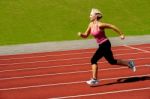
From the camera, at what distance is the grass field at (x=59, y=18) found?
784 inches

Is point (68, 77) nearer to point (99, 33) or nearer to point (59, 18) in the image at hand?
point (99, 33)

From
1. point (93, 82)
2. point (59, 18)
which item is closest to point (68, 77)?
point (93, 82)

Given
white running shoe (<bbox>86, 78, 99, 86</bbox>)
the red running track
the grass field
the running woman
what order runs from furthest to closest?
the grass field, white running shoe (<bbox>86, 78, 99, 86</bbox>), the running woman, the red running track

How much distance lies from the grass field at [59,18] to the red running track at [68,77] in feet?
17.0

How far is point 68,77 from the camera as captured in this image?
32.7 feet

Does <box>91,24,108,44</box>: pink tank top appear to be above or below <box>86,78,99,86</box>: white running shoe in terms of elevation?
above

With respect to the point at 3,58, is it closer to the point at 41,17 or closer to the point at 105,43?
the point at 105,43

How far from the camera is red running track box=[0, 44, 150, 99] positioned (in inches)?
319

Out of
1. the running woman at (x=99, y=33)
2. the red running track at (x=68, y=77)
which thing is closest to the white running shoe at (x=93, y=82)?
the running woman at (x=99, y=33)

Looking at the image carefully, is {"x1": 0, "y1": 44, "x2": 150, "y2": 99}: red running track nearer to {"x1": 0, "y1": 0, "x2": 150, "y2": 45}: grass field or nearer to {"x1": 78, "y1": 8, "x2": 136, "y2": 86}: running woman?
{"x1": 78, "y1": 8, "x2": 136, "y2": 86}: running woman

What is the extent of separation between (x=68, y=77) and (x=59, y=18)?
483 inches

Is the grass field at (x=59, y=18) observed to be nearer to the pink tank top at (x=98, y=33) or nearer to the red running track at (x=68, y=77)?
the red running track at (x=68, y=77)

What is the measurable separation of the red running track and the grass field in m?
5.19

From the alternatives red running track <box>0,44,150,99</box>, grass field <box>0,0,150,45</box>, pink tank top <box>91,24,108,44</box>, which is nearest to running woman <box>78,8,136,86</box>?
pink tank top <box>91,24,108,44</box>
